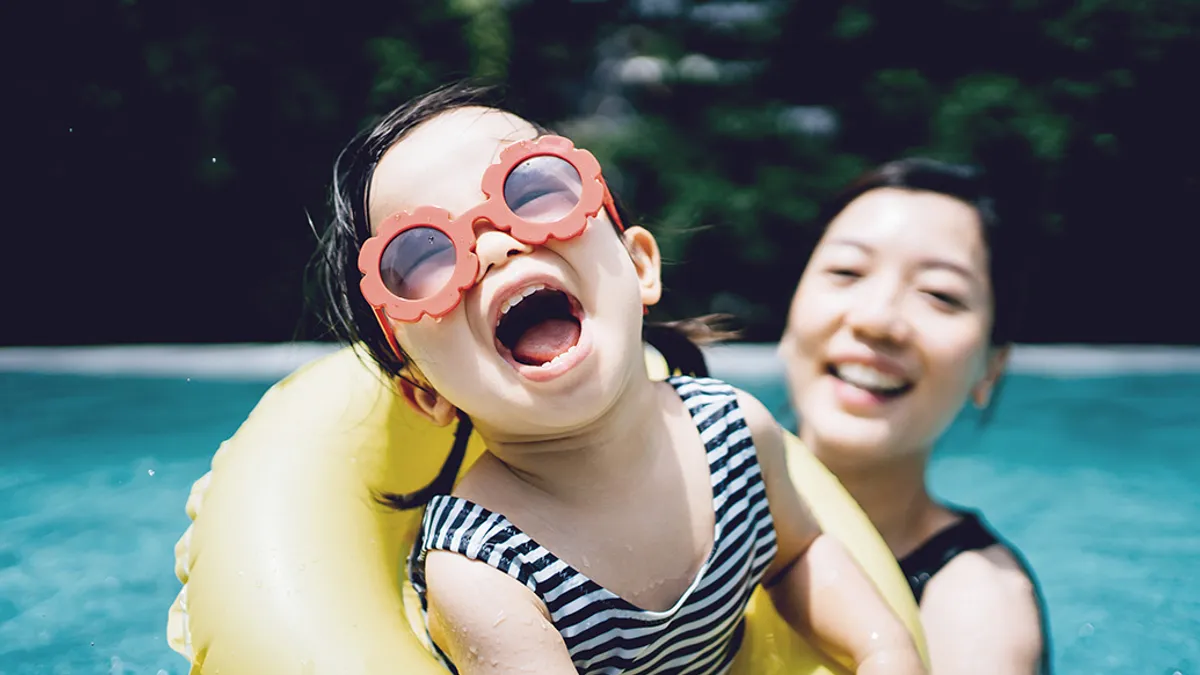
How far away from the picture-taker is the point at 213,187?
20.8 ft

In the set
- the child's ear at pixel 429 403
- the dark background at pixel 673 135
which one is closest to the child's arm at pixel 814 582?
the child's ear at pixel 429 403

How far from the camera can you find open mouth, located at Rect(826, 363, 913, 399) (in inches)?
87.7

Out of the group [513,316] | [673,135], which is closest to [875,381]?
[513,316]

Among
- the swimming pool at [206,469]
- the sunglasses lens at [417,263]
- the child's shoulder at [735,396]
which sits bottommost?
the swimming pool at [206,469]

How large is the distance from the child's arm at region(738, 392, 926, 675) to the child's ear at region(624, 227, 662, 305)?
263 mm

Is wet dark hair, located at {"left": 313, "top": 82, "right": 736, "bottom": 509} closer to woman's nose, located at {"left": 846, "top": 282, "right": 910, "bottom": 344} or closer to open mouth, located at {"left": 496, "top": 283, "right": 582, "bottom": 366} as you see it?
open mouth, located at {"left": 496, "top": 283, "right": 582, "bottom": 366}

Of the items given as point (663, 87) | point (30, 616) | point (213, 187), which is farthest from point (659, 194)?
point (30, 616)

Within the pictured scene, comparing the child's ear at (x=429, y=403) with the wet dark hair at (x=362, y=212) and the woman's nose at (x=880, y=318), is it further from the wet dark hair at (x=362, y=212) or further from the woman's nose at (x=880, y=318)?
the woman's nose at (x=880, y=318)

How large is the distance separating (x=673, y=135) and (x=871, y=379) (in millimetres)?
4933

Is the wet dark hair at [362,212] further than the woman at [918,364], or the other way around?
the woman at [918,364]

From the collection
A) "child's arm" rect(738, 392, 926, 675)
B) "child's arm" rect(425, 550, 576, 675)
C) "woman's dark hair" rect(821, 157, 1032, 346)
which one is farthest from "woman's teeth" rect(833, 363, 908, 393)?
"child's arm" rect(425, 550, 576, 675)

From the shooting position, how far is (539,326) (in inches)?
57.7

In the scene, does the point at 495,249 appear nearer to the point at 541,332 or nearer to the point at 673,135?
the point at 541,332

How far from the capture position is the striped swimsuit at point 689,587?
142 cm
